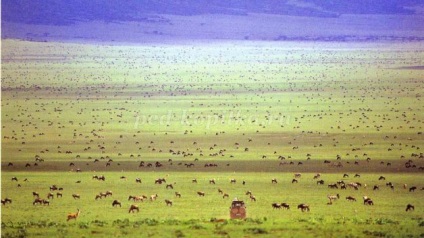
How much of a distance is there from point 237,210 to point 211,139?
37.2 ft

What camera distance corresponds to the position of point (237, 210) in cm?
1603

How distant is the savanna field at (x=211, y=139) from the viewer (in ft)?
52.6

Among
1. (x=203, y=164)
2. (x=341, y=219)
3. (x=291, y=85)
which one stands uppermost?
(x=291, y=85)

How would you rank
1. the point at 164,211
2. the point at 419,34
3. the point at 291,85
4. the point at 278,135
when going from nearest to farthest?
the point at 164,211 → the point at 278,135 → the point at 291,85 → the point at 419,34

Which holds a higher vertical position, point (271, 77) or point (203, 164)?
point (271, 77)

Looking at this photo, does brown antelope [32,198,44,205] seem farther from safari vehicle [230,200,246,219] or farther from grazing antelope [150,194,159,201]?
safari vehicle [230,200,246,219]

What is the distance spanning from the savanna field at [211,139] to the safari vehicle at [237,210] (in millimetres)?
213

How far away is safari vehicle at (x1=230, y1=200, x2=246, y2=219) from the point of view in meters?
15.7

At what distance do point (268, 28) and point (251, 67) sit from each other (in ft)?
40.1

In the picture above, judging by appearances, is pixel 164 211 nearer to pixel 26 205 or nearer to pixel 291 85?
pixel 26 205

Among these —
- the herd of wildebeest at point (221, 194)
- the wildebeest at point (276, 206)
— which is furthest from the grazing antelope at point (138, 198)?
the wildebeest at point (276, 206)

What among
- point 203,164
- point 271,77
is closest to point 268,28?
point 271,77

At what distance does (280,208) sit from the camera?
1709 centimetres

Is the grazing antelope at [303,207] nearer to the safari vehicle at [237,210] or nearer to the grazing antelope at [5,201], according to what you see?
the safari vehicle at [237,210]
